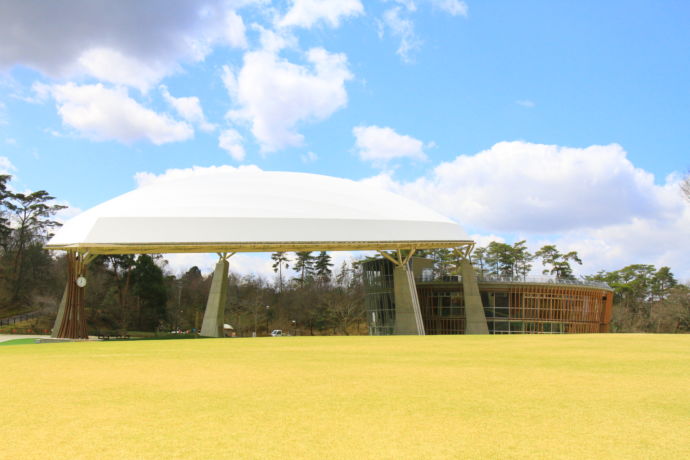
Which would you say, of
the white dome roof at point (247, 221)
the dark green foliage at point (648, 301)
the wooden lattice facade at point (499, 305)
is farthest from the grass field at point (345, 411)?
the dark green foliage at point (648, 301)

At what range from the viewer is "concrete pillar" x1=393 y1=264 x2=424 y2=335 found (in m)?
50.9

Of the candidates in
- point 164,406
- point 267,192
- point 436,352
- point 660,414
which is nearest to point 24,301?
point 267,192

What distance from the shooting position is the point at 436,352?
23.2 m

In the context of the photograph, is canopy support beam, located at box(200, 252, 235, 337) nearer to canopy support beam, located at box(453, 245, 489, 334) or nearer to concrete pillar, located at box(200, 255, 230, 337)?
concrete pillar, located at box(200, 255, 230, 337)

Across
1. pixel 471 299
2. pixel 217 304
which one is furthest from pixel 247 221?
pixel 471 299

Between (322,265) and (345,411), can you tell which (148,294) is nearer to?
(322,265)

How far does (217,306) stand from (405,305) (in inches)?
649

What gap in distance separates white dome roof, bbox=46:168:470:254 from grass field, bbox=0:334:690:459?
27.4 metres

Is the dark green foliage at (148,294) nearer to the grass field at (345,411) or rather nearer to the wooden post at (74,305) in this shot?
the wooden post at (74,305)

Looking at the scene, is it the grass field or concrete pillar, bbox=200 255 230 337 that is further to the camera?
concrete pillar, bbox=200 255 230 337

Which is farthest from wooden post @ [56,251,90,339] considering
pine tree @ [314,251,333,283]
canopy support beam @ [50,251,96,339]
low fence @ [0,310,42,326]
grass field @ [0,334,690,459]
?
pine tree @ [314,251,333,283]

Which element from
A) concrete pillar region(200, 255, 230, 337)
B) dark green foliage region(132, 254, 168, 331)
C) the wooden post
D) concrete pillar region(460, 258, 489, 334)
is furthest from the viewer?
dark green foliage region(132, 254, 168, 331)

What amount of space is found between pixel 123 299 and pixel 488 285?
145 ft

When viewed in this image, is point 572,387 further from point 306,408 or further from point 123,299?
point 123,299
